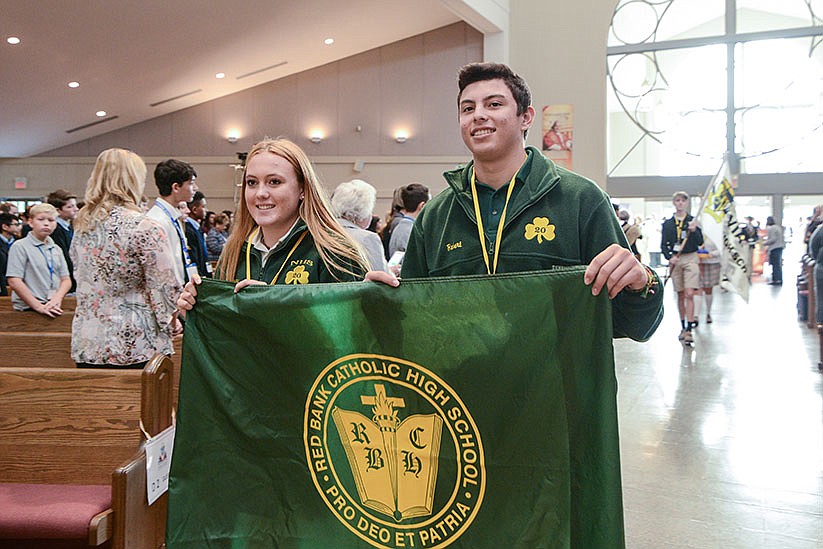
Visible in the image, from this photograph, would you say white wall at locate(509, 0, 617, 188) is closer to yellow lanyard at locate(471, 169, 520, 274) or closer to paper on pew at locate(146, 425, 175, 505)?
yellow lanyard at locate(471, 169, 520, 274)

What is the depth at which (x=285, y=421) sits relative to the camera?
1877mm

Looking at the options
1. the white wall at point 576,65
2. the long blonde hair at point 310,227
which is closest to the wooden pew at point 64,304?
the long blonde hair at point 310,227

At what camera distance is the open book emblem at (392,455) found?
1724mm

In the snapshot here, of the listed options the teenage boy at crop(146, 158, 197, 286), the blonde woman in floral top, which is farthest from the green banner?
the teenage boy at crop(146, 158, 197, 286)

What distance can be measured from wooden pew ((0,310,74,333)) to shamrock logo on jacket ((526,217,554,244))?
11.6 ft

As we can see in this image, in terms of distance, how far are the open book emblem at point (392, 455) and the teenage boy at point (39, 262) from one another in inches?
148

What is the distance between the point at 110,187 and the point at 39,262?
2.51m

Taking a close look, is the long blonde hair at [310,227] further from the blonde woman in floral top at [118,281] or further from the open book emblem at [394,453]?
the blonde woman in floral top at [118,281]

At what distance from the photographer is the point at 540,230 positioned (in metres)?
Answer: 1.97

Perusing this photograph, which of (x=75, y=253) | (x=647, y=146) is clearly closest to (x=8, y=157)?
(x=647, y=146)

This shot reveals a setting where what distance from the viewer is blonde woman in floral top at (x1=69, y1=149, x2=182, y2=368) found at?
3.13 m

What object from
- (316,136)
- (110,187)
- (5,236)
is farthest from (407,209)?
(316,136)

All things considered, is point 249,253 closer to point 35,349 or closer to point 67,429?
point 67,429

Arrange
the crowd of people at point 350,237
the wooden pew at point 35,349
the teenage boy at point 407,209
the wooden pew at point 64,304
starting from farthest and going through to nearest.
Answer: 1. the teenage boy at point 407,209
2. the wooden pew at point 64,304
3. the wooden pew at point 35,349
4. the crowd of people at point 350,237
